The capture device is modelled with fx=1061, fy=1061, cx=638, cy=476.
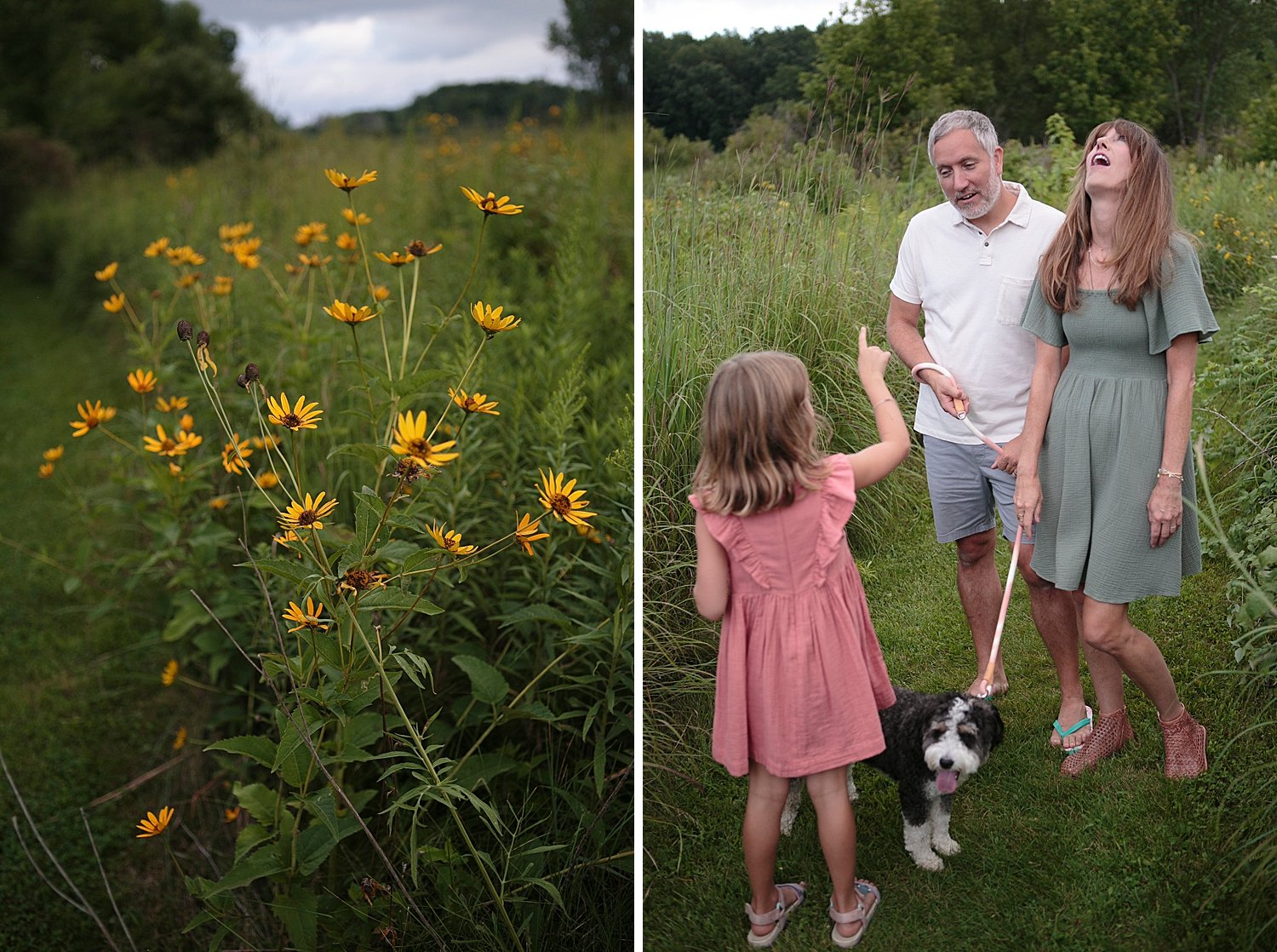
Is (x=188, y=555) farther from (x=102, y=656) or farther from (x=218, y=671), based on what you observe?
(x=102, y=656)

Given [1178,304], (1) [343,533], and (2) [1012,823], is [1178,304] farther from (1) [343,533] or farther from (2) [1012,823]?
(1) [343,533]

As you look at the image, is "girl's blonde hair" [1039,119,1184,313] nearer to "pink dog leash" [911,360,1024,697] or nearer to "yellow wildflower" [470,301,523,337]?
"pink dog leash" [911,360,1024,697]

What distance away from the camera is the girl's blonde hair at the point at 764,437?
76.6 inches

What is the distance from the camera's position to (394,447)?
1.94 m

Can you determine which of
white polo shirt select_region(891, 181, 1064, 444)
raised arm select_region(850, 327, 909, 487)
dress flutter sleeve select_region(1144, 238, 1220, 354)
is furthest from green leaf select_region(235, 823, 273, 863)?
dress flutter sleeve select_region(1144, 238, 1220, 354)

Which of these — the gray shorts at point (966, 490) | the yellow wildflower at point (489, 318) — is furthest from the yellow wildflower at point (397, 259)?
A: the gray shorts at point (966, 490)

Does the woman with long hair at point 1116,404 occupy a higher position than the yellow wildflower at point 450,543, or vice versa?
the woman with long hair at point 1116,404

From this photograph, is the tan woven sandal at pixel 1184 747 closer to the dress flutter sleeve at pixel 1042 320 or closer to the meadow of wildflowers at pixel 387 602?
the dress flutter sleeve at pixel 1042 320

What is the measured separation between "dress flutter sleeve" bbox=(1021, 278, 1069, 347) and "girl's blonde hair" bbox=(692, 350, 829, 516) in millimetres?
427

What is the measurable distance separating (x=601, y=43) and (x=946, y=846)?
8.71 m

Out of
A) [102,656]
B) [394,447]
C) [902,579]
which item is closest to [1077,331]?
[902,579]

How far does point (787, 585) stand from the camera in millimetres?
1972

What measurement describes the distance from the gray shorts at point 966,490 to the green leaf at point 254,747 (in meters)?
1.43

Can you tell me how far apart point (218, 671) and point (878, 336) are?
2.85 metres
